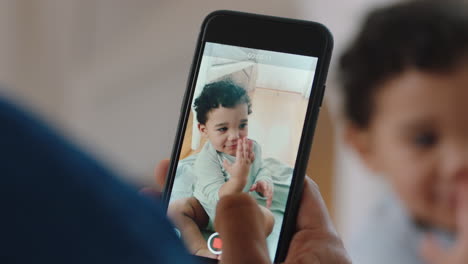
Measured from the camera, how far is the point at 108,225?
0.06 meters

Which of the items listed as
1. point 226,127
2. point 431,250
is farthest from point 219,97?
point 431,250

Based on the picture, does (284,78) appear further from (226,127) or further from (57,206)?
(57,206)

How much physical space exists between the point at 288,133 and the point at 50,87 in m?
0.50

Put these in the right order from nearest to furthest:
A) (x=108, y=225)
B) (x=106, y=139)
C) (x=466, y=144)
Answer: (x=108, y=225)
(x=466, y=144)
(x=106, y=139)

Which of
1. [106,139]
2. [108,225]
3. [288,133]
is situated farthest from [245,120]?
[106,139]

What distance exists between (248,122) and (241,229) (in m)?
0.06

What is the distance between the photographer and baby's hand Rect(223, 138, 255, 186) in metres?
0.29

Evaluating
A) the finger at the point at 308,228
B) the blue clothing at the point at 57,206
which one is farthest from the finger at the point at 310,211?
the blue clothing at the point at 57,206

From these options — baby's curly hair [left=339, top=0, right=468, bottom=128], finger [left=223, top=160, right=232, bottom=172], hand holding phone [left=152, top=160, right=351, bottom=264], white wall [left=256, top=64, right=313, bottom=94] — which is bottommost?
hand holding phone [left=152, top=160, right=351, bottom=264]

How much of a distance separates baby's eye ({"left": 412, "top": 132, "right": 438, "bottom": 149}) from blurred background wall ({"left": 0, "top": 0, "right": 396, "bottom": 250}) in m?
0.27

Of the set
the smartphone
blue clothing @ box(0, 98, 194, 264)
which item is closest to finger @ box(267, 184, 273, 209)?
the smartphone

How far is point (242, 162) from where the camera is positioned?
296 millimetres

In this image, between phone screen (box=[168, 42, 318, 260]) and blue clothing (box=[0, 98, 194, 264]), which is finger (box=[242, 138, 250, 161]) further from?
blue clothing (box=[0, 98, 194, 264])

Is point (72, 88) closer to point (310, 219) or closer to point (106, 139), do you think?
point (106, 139)
